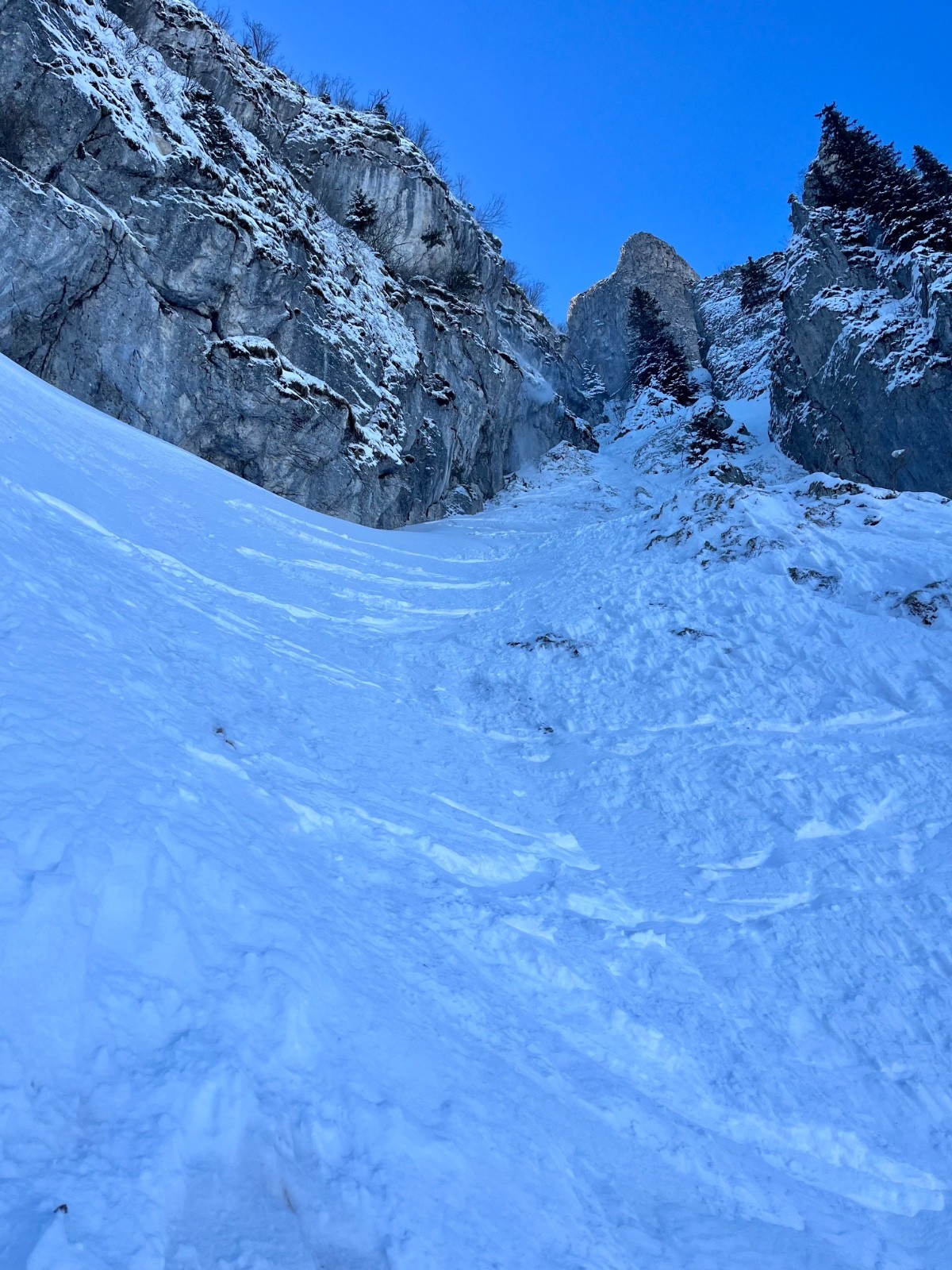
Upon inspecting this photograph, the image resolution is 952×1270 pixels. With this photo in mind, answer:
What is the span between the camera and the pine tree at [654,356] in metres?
48.4

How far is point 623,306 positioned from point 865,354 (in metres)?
43.6

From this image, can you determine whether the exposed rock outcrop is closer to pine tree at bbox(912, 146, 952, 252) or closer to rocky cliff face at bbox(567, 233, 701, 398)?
rocky cliff face at bbox(567, 233, 701, 398)

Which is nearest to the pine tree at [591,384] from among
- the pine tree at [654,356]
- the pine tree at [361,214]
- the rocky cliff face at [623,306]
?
the rocky cliff face at [623,306]

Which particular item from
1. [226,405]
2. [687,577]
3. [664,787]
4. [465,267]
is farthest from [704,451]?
[664,787]

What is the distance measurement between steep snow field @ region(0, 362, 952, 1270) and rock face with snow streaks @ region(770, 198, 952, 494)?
24682 mm

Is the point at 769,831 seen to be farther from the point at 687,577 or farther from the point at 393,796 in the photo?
the point at 687,577

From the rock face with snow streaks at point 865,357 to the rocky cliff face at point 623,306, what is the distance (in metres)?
27.4

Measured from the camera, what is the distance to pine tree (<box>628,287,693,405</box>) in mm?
48406

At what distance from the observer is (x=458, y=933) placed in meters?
Answer: 4.13

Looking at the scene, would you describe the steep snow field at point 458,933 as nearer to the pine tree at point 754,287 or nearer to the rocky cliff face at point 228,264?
the rocky cliff face at point 228,264

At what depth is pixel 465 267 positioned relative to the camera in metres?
35.8

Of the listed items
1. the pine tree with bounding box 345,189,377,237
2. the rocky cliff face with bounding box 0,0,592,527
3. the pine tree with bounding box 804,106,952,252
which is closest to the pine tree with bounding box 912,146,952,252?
the pine tree with bounding box 804,106,952,252

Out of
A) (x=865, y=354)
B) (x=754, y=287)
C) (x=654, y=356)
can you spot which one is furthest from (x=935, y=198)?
(x=754, y=287)

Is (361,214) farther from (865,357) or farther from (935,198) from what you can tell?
(935,198)
